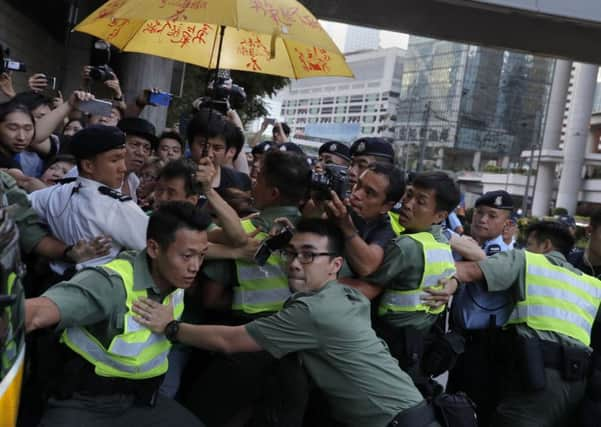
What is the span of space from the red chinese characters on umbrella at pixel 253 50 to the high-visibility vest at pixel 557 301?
2113 mm

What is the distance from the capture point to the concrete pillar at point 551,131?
174ft

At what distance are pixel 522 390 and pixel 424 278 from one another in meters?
0.80

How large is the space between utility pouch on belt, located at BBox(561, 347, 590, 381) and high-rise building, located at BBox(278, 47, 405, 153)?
91.8 m

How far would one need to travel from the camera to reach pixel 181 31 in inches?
170

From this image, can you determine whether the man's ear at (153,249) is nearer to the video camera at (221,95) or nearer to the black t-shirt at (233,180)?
the black t-shirt at (233,180)

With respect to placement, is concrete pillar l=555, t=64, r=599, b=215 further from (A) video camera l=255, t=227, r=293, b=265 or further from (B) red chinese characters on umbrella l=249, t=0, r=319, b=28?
(A) video camera l=255, t=227, r=293, b=265

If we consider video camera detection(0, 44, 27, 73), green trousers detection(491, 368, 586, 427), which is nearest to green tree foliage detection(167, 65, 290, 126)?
video camera detection(0, 44, 27, 73)

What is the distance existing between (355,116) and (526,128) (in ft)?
132


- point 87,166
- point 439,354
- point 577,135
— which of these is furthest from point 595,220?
point 577,135

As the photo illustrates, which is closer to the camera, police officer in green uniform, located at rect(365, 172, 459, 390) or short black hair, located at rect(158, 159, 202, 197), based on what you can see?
police officer in green uniform, located at rect(365, 172, 459, 390)

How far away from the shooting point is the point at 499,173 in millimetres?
62969

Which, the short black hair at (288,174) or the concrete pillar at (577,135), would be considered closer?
the short black hair at (288,174)


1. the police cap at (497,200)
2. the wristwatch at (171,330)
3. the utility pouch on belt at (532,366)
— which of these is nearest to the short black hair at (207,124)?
the wristwatch at (171,330)

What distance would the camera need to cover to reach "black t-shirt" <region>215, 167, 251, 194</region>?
399 centimetres
